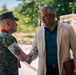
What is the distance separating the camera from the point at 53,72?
5.78ft

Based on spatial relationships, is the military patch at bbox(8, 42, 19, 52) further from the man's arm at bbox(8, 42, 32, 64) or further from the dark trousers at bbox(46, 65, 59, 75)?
the dark trousers at bbox(46, 65, 59, 75)

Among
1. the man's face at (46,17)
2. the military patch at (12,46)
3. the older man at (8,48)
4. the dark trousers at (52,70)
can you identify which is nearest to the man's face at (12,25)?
the older man at (8,48)

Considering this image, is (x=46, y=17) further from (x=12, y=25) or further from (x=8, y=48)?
(x=8, y=48)

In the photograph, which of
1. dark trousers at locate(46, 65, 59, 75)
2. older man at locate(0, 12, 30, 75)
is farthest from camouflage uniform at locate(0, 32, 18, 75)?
dark trousers at locate(46, 65, 59, 75)

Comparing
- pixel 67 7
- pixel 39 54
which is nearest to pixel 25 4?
pixel 67 7

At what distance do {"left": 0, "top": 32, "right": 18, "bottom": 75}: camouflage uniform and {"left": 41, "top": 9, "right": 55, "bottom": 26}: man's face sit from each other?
371 millimetres

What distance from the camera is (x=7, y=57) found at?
1503 millimetres

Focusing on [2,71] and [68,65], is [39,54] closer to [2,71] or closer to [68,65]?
[68,65]

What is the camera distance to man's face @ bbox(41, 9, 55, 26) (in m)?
1.75

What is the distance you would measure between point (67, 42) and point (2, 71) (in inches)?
23.6

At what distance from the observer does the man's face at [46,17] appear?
1.75m

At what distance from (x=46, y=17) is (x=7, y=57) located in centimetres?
49

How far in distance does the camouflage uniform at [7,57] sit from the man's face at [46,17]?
0.37 m

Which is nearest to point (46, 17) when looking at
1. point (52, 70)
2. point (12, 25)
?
point (12, 25)
